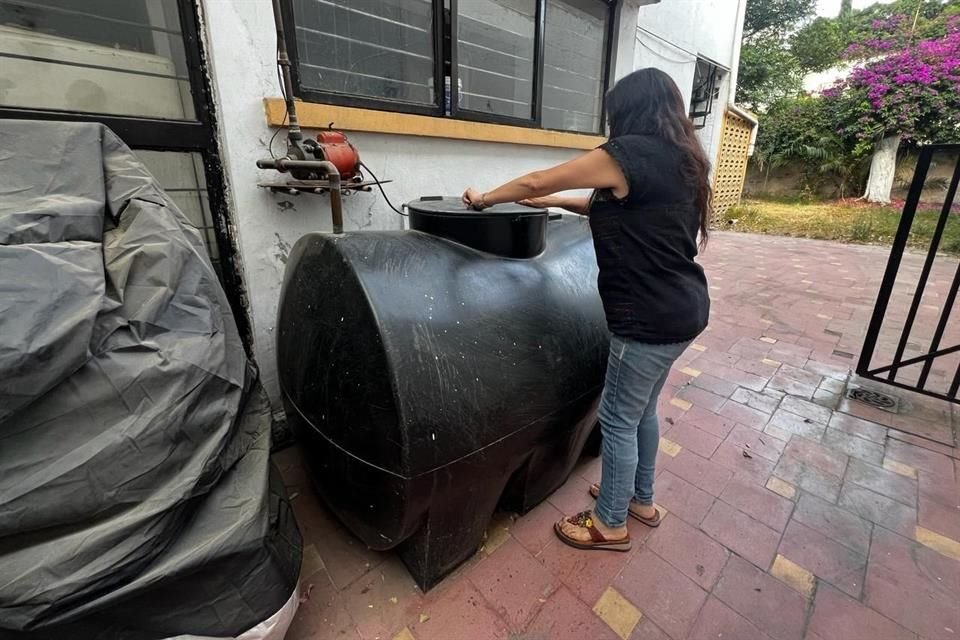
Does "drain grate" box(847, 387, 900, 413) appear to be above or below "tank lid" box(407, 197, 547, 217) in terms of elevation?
below

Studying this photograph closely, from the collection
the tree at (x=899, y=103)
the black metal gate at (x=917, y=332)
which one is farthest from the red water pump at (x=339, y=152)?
the tree at (x=899, y=103)

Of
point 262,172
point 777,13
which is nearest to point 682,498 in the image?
point 262,172

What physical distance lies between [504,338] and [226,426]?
2.78 ft

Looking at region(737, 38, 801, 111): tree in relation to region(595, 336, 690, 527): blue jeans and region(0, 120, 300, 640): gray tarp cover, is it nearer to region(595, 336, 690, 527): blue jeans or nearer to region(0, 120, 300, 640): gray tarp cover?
region(595, 336, 690, 527): blue jeans

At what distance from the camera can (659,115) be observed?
136 centimetres

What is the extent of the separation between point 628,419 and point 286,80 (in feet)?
6.63

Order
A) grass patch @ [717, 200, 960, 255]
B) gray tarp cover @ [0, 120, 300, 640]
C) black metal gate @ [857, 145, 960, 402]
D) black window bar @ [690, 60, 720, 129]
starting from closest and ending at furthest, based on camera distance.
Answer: gray tarp cover @ [0, 120, 300, 640] < black metal gate @ [857, 145, 960, 402] < black window bar @ [690, 60, 720, 129] < grass patch @ [717, 200, 960, 255]

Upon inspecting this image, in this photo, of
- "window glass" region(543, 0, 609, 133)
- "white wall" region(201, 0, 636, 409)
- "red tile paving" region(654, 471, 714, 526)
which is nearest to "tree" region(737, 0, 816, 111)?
"window glass" region(543, 0, 609, 133)

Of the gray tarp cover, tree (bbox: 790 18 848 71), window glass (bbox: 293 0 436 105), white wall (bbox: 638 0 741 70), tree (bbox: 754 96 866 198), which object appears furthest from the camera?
tree (bbox: 790 18 848 71)

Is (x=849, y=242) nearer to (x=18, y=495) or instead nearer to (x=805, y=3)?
(x=18, y=495)

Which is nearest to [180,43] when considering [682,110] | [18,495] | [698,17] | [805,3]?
[18,495]

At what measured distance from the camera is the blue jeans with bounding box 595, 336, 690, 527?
153 centimetres

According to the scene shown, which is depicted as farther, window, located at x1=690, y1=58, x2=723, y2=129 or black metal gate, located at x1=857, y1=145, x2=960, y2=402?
window, located at x1=690, y1=58, x2=723, y2=129

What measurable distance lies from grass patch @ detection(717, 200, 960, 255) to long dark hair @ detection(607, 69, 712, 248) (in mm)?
9323
